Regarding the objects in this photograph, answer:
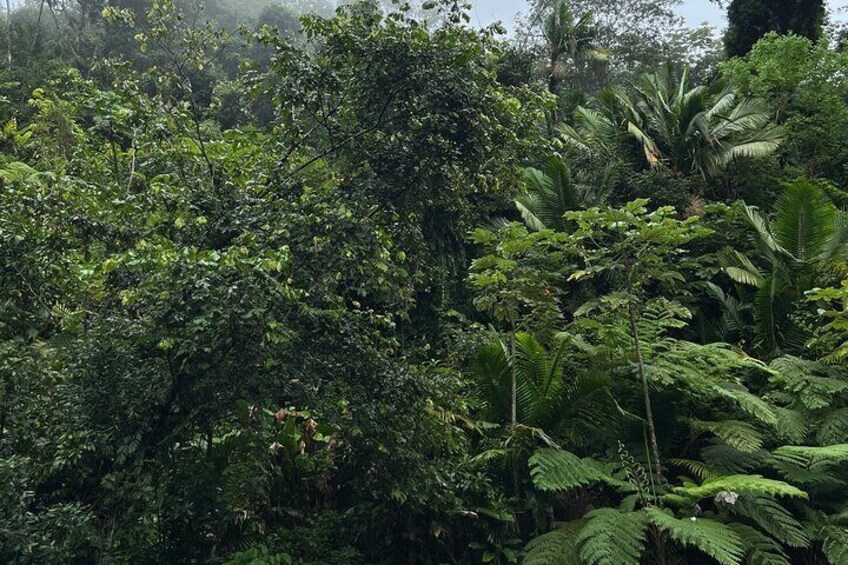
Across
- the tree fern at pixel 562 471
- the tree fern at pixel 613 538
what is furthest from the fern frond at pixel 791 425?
the tree fern at pixel 613 538

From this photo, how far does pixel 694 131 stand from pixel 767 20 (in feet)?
17.3

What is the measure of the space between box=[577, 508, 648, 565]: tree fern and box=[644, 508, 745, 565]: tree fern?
132 mm

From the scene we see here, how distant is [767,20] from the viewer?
13.8 meters

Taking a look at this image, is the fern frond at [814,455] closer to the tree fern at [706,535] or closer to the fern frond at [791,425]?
the fern frond at [791,425]

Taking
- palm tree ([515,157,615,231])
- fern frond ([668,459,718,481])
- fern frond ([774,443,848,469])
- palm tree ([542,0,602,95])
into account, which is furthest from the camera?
palm tree ([542,0,602,95])

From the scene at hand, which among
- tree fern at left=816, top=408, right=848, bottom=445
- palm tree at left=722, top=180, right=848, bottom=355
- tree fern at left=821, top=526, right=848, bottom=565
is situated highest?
palm tree at left=722, top=180, right=848, bottom=355

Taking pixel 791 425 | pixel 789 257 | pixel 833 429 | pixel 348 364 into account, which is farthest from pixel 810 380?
pixel 348 364

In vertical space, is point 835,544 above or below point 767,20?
below

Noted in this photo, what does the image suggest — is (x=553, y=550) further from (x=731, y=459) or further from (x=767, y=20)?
(x=767, y=20)

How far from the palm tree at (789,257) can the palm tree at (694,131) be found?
2411 mm

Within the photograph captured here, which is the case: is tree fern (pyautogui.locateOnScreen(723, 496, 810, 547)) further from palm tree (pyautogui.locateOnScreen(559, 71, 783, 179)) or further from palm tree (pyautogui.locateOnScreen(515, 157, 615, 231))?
palm tree (pyautogui.locateOnScreen(559, 71, 783, 179))

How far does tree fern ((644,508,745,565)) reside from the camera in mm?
3605

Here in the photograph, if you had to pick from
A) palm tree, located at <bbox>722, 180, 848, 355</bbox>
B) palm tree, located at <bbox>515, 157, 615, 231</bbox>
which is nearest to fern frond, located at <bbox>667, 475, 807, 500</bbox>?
palm tree, located at <bbox>722, 180, 848, 355</bbox>

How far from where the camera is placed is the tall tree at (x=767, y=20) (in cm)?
1341
